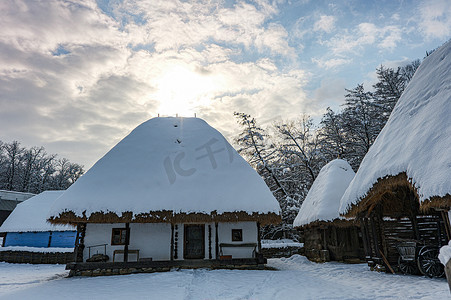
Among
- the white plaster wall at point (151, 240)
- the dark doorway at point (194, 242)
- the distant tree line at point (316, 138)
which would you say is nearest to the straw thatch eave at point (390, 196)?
the dark doorway at point (194, 242)

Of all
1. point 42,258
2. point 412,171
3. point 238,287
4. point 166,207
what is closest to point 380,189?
point 412,171

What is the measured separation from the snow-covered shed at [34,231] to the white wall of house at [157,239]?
10400mm

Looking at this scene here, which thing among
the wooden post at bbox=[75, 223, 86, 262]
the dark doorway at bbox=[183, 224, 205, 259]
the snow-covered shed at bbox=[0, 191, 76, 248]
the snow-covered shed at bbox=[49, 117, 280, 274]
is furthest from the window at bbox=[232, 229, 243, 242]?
the snow-covered shed at bbox=[0, 191, 76, 248]

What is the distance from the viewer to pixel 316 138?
88.6 ft

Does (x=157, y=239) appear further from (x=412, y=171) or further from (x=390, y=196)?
(x=412, y=171)

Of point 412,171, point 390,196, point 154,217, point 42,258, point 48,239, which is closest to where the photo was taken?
point 412,171

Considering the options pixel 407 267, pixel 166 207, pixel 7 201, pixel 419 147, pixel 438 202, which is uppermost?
pixel 7 201

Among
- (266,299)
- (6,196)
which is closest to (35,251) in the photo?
(6,196)

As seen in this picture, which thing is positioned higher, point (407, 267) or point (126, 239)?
point (126, 239)

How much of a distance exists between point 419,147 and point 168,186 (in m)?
9.58

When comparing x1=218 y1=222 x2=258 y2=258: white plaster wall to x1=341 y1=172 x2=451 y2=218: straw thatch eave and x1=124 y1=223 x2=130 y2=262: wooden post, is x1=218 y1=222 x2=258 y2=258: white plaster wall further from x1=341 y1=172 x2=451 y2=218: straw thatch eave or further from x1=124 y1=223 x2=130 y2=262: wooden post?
x1=341 y1=172 x2=451 y2=218: straw thatch eave

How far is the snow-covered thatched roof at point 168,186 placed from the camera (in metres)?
12.1

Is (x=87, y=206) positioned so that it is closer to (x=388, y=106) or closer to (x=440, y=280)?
(x=440, y=280)

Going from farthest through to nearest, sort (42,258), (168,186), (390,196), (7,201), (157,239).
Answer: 1. (7,201)
2. (42,258)
3. (157,239)
4. (168,186)
5. (390,196)
